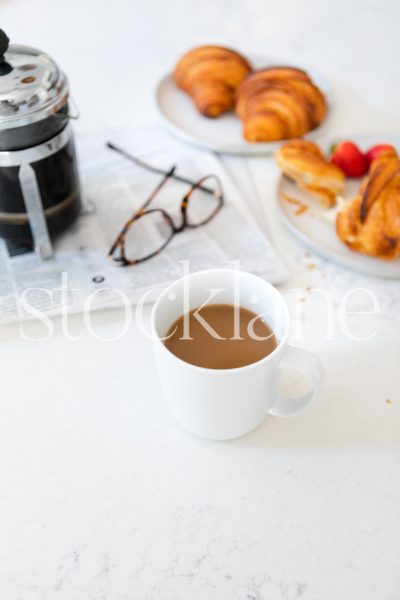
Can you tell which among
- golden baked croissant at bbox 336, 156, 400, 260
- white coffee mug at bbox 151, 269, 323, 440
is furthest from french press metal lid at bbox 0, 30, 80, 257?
golden baked croissant at bbox 336, 156, 400, 260

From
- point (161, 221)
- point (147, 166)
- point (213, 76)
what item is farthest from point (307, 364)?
point (213, 76)

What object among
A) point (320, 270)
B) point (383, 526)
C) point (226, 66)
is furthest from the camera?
point (226, 66)

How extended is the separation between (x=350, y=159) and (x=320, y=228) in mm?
145

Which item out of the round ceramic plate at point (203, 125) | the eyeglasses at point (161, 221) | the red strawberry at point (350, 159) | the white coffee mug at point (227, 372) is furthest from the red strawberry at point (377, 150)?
the white coffee mug at point (227, 372)

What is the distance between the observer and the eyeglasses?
855mm

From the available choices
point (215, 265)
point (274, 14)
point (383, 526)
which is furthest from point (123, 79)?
point (383, 526)

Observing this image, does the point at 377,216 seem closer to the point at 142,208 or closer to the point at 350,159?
the point at 350,159

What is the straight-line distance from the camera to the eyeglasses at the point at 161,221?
0.86 meters

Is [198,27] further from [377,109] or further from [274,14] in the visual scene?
[377,109]

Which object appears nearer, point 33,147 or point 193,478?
point 193,478

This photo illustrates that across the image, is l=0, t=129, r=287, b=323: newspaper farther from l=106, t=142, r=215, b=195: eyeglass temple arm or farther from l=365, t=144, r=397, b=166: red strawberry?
l=365, t=144, r=397, b=166: red strawberry

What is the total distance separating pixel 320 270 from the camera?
84 cm

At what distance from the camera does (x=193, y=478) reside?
2.00 feet

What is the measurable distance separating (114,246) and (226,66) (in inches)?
18.7
